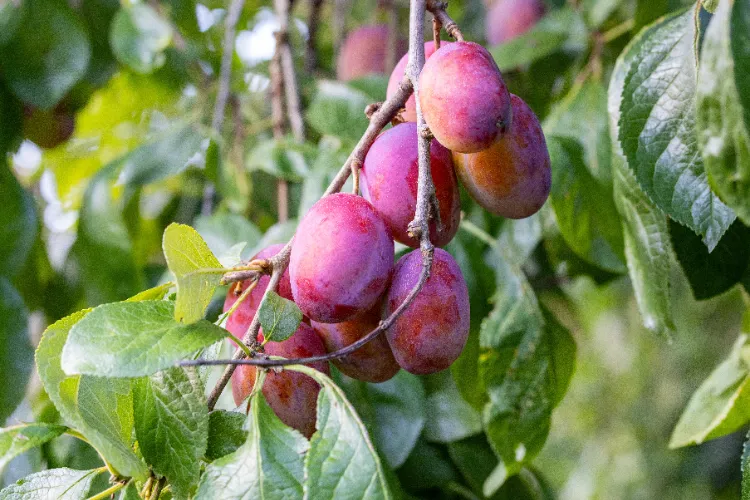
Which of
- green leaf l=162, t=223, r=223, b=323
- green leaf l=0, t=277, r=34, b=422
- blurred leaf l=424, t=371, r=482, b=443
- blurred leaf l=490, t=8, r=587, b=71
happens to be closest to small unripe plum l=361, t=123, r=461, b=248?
green leaf l=162, t=223, r=223, b=323

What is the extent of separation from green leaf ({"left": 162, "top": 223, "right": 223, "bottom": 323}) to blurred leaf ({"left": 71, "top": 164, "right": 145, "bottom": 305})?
0.57 m

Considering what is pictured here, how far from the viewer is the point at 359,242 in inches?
16.4

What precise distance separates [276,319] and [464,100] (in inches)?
6.7

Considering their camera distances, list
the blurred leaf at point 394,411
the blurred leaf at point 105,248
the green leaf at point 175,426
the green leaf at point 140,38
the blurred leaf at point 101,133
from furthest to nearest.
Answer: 1. the blurred leaf at point 101,133
2. the green leaf at point 140,38
3. the blurred leaf at point 105,248
4. the blurred leaf at point 394,411
5. the green leaf at point 175,426

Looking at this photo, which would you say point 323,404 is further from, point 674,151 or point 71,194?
point 71,194

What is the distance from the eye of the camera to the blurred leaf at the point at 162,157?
37.4 inches

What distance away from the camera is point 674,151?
49cm

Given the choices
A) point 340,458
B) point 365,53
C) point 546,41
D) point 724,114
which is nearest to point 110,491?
point 340,458

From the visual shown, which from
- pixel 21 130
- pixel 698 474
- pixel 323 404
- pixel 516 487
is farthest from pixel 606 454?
pixel 323 404

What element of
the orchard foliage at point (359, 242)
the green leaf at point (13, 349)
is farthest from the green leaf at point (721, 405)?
the green leaf at point (13, 349)

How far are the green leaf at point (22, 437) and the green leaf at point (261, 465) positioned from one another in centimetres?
11

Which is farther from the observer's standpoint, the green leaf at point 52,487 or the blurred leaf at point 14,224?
the blurred leaf at point 14,224

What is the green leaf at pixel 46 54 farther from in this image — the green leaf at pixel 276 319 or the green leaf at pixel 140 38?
the green leaf at pixel 276 319

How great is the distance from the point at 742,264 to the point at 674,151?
211mm
